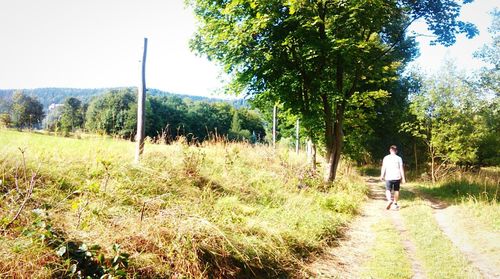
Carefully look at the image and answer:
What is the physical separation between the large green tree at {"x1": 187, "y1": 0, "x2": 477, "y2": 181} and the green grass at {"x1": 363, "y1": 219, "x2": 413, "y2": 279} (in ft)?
17.7

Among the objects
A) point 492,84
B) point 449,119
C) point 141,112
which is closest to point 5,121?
point 141,112

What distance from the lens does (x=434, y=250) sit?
6312 millimetres

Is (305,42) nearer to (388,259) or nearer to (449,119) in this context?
(388,259)

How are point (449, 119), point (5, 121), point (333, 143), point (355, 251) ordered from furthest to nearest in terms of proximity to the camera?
point (449, 119) < point (333, 143) < point (5, 121) < point (355, 251)

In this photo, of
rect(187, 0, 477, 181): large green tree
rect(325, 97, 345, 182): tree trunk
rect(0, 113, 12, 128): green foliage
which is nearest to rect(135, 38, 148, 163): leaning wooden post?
rect(0, 113, 12, 128): green foliage

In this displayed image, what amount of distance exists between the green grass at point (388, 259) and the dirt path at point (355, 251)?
0.38 ft

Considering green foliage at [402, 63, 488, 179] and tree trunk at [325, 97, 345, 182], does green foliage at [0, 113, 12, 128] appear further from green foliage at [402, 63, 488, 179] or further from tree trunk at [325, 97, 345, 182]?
green foliage at [402, 63, 488, 179]

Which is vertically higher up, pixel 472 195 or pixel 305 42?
pixel 305 42

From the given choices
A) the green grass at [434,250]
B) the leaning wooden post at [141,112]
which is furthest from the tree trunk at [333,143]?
the leaning wooden post at [141,112]

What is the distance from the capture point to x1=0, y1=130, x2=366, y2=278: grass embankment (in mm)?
3400

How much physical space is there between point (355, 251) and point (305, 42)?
7.25 metres

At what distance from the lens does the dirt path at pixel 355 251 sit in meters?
5.36

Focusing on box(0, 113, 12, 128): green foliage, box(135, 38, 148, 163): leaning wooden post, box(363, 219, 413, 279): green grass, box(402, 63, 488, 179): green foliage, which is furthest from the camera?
box(402, 63, 488, 179): green foliage

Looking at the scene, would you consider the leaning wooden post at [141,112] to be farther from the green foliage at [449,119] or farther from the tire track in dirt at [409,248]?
the green foliage at [449,119]
